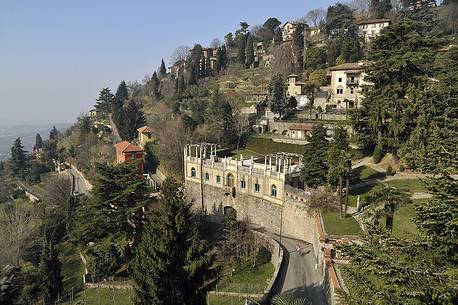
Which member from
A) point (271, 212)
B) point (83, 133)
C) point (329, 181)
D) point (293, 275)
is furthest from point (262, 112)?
point (83, 133)

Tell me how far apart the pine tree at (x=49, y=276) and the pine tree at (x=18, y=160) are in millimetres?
60460

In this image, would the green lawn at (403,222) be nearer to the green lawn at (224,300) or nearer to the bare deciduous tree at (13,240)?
the green lawn at (224,300)

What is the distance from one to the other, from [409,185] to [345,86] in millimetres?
30783

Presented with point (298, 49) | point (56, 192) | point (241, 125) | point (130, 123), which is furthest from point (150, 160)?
point (298, 49)

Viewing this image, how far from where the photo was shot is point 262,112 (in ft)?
212

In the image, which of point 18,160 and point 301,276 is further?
point 18,160

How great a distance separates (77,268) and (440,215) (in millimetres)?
39760

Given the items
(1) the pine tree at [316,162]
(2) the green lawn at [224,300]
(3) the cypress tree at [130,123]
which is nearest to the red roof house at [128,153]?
(3) the cypress tree at [130,123]

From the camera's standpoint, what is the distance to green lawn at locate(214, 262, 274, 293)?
84.7ft

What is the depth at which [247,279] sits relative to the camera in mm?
28328

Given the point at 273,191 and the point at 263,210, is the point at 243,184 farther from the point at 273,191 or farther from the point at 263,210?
the point at 273,191

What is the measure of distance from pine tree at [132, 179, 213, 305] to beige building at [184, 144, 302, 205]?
62.5 ft

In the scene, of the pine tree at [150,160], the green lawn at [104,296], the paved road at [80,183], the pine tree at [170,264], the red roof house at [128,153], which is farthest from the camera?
the paved road at [80,183]

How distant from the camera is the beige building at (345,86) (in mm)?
57875
